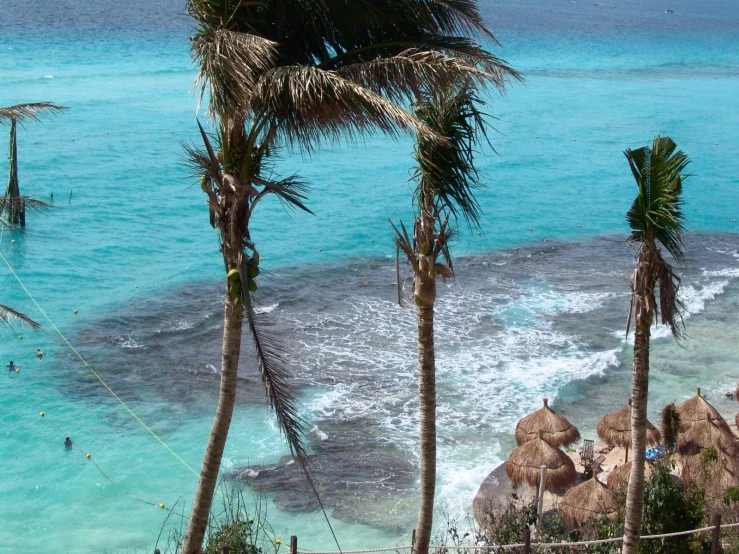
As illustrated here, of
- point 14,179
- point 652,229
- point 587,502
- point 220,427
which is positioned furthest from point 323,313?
point 220,427

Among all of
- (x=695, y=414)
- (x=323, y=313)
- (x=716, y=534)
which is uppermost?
(x=716, y=534)

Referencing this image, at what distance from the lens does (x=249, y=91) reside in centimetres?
574

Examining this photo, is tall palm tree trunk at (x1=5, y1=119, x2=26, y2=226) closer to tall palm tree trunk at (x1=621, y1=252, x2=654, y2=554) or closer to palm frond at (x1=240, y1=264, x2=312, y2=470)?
palm frond at (x1=240, y1=264, x2=312, y2=470)

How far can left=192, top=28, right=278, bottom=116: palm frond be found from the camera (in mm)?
5730

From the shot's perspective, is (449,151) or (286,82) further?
(449,151)

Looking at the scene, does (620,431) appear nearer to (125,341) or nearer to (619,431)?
(619,431)

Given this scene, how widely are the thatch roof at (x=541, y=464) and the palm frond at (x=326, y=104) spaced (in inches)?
338

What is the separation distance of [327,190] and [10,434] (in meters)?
22.1

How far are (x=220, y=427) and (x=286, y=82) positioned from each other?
107 inches

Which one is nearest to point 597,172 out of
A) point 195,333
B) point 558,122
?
point 558,122

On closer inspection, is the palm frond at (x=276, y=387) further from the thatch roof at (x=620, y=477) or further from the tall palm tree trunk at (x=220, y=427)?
the thatch roof at (x=620, y=477)

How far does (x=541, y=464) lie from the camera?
1345cm

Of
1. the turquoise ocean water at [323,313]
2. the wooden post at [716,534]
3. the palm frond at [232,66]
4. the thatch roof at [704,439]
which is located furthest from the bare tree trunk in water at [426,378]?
the thatch roof at [704,439]

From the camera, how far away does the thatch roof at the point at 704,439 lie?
13953 millimetres
